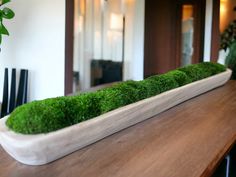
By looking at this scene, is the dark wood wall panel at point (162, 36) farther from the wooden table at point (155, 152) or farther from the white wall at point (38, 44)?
the wooden table at point (155, 152)

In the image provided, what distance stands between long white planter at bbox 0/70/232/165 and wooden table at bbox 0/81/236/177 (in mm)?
23

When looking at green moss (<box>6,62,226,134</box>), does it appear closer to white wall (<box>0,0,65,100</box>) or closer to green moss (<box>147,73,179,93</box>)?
green moss (<box>147,73,179,93</box>)

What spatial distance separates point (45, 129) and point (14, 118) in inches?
3.7

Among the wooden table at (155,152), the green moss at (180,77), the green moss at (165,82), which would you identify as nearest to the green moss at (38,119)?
the wooden table at (155,152)

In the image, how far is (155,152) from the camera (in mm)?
1010

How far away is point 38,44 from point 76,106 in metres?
3.28

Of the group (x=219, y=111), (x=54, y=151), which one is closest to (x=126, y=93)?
(x=54, y=151)

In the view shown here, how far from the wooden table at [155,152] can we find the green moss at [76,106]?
11cm

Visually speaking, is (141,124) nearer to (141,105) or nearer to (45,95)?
(141,105)

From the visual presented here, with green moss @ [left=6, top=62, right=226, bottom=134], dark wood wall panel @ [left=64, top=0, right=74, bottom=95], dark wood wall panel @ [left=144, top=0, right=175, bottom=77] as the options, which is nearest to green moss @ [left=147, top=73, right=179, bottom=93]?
green moss @ [left=6, top=62, right=226, bottom=134]

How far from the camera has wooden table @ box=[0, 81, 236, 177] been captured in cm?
88

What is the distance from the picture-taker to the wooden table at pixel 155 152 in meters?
0.88

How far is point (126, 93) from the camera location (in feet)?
4.10

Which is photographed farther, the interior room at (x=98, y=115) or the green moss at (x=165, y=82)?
the green moss at (x=165, y=82)
